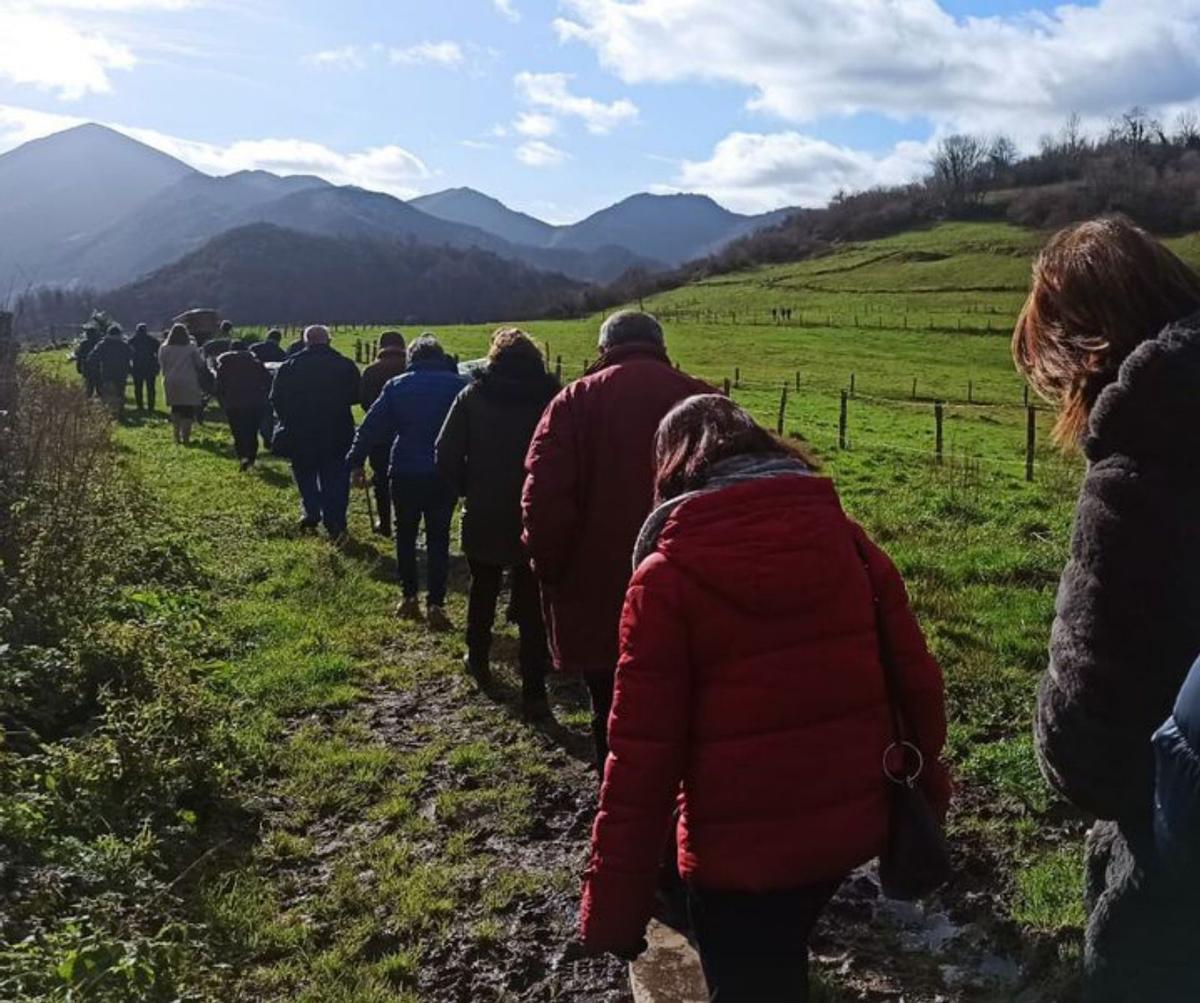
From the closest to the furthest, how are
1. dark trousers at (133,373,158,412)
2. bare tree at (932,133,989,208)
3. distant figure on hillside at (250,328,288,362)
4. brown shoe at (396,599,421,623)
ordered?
brown shoe at (396,599,421,623), distant figure on hillside at (250,328,288,362), dark trousers at (133,373,158,412), bare tree at (932,133,989,208)

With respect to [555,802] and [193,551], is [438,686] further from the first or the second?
[193,551]

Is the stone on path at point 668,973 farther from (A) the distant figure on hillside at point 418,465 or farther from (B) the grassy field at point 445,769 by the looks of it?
(A) the distant figure on hillside at point 418,465

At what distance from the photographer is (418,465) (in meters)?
8.53

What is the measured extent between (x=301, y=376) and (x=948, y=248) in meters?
97.0

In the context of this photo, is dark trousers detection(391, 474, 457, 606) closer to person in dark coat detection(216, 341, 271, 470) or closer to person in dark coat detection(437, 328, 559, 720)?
person in dark coat detection(437, 328, 559, 720)

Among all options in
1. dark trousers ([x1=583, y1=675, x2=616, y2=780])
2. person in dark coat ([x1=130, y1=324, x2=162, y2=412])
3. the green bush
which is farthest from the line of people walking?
person in dark coat ([x1=130, y1=324, x2=162, y2=412])

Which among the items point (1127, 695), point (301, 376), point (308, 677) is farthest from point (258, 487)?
point (1127, 695)

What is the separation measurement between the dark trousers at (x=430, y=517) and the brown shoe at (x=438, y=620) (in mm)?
56

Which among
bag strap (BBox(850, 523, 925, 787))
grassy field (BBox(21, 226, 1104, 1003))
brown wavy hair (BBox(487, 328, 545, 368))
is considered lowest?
grassy field (BBox(21, 226, 1104, 1003))

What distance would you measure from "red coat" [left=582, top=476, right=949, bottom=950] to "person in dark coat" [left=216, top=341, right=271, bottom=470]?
1432 centimetres

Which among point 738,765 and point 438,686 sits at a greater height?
point 738,765

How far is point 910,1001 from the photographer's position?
149 inches

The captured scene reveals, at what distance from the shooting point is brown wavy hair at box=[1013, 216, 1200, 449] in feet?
8.16

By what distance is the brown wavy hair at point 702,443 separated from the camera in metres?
2.70
